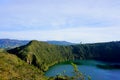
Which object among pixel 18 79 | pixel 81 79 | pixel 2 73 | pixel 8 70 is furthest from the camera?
pixel 8 70

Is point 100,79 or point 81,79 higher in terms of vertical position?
point 81,79

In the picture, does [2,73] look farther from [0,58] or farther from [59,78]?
[0,58]

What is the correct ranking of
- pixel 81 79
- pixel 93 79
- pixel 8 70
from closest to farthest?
1. pixel 81 79
2. pixel 8 70
3. pixel 93 79

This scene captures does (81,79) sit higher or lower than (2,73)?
Answer: higher

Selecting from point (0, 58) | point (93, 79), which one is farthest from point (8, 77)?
point (93, 79)

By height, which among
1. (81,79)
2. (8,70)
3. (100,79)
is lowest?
(100,79)

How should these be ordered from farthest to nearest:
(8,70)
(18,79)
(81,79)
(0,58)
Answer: (0,58)
(8,70)
(18,79)
(81,79)

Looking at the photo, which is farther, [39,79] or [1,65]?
[1,65]

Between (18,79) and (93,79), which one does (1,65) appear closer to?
(18,79)

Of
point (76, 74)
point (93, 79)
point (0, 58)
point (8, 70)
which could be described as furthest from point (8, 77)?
point (76, 74)
